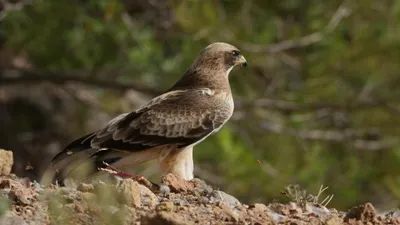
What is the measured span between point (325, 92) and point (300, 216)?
9.18 meters

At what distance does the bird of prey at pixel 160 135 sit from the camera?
302 inches

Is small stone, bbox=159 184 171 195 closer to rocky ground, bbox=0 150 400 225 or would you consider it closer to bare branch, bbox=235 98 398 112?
rocky ground, bbox=0 150 400 225

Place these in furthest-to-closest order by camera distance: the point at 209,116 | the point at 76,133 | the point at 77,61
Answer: the point at 76,133 < the point at 77,61 < the point at 209,116

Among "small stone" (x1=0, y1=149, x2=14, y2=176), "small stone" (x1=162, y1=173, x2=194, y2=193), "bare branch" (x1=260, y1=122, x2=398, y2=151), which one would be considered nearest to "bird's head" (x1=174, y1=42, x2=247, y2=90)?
"small stone" (x1=162, y1=173, x2=194, y2=193)

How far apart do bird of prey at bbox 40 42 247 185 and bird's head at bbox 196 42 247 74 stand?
0.32 m

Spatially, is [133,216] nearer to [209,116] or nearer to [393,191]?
[209,116]

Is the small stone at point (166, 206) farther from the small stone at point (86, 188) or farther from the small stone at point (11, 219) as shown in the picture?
the small stone at point (11, 219)

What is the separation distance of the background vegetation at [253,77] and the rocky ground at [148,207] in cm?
687

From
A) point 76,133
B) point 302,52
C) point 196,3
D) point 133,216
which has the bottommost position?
point 133,216

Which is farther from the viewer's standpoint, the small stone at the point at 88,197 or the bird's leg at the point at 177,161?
the bird's leg at the point at 177,161

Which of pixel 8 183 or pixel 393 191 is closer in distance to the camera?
pixel 8 183

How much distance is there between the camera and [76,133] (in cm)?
1608

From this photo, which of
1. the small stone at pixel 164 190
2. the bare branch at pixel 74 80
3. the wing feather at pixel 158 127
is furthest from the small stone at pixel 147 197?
the bare branch at pixel 74 80

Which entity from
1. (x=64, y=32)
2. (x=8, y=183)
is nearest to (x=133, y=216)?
(x=8, y=183)
